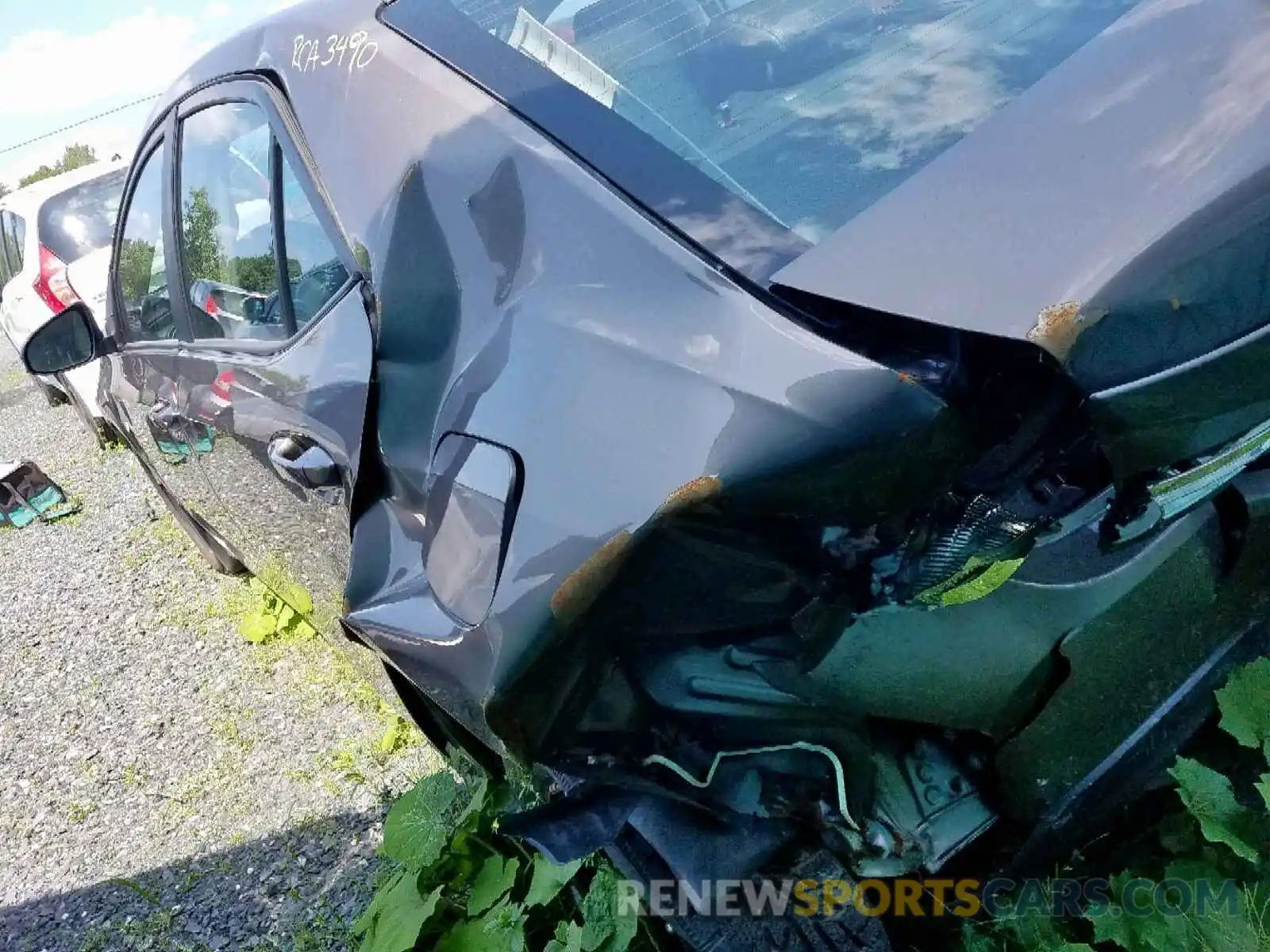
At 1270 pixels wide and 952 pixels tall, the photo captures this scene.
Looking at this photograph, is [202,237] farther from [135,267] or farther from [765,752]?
[765,752]

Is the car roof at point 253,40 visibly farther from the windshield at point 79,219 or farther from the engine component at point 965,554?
the windshield at point 79,219

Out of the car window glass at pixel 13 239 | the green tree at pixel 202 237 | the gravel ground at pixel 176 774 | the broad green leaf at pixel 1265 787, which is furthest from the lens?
the car window glass at pixel 13 239

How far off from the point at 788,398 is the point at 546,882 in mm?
1274

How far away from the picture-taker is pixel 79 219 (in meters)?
7.16

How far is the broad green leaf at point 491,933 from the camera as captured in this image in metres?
2.14

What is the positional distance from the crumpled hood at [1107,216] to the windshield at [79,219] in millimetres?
6672

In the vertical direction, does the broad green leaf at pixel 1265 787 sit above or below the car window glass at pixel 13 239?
above

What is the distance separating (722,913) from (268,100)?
1.74 metres

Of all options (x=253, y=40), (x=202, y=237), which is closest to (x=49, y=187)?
(x=202, y=237)

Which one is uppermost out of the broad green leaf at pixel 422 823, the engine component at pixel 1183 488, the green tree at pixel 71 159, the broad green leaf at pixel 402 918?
the engine component at pixel 1183 488

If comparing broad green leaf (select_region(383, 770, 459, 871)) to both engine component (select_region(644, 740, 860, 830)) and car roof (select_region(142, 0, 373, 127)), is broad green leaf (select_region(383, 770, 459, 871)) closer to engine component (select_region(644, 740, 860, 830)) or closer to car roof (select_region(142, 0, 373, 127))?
engine component (select_region(644, 740, 860, 830))

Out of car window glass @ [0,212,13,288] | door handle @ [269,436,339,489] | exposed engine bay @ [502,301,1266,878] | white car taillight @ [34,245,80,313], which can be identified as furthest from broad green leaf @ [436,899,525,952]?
car window glass @ [0,212,13,288]

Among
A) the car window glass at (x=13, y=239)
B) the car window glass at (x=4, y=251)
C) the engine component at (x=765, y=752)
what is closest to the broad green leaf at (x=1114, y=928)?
the engine component at (x=765, y=752)

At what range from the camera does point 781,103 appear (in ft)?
6.01
